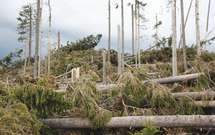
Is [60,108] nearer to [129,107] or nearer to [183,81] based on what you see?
[129,107]

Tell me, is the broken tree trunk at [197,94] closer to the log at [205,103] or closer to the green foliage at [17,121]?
the log at [205,103]

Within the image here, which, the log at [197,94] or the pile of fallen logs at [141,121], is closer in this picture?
the pile of fallen logs at [141,121]

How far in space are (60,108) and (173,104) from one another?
128 inches

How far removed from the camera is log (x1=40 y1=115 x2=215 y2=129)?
4.63 meters

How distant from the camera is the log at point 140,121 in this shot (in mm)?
4633

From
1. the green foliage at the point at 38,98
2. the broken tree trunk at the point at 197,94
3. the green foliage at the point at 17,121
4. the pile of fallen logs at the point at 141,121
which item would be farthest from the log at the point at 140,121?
the broken tree trunk at the point at 197,94

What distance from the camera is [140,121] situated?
15.4ft

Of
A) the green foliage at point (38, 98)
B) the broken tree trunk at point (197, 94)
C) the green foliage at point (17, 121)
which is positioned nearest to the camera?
the green foliage at point (17, 121)

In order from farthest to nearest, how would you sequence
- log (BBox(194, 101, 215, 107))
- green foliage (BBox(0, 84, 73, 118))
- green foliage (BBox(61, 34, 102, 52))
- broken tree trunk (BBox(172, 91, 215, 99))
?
green foliage (BBox(61, 34, 102, 52)) < broken tree trunk (BBox(172, 91, 215, 99)) < log (BBox(194, 101, 215, 107)) < green foliage (BBox(0, 84, 73, 118))

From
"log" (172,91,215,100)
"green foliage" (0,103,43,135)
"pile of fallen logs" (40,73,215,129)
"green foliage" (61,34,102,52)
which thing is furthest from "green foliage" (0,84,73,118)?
"green foliage" (61,34,102,52)

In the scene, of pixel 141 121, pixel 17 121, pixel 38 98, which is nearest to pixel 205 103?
pixel 141 121

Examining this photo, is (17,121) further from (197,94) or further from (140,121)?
(197,94)

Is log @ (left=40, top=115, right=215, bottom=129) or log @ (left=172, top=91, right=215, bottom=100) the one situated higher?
log @ (left=172, top=91, right=215, bottom=100)

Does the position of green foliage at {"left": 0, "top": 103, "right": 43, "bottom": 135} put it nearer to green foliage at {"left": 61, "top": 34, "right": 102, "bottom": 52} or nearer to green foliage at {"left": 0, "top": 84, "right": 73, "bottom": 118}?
green foliage at {"left": 0, "top": 84, "right": 73, "bottom": 118}
